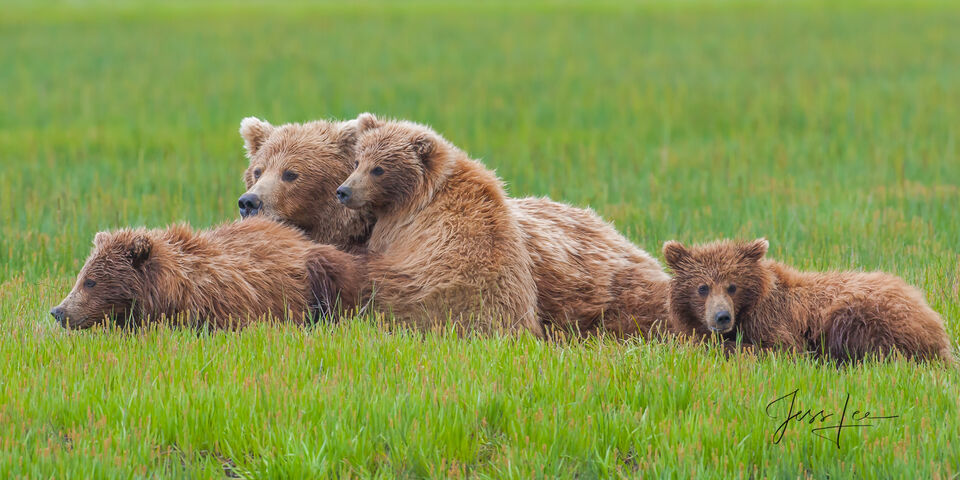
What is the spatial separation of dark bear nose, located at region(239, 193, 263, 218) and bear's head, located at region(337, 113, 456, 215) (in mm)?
644

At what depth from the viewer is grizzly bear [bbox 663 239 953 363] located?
591 centimetres

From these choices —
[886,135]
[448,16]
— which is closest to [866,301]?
[886,135]

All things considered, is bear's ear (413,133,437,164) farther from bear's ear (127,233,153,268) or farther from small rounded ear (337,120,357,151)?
bear's ear (127,233,153,268)

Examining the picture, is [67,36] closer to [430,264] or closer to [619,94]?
[619,94]

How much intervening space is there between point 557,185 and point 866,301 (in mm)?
6761

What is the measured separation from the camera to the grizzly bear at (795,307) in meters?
5.91

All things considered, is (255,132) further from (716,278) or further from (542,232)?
(716,278)

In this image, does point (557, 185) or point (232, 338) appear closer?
point (232, 338)

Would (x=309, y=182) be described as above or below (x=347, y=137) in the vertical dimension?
below

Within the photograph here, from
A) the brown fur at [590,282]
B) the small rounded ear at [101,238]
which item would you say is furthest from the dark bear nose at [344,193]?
the small rounded ear at [101,238]

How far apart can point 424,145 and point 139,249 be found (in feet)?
6.23

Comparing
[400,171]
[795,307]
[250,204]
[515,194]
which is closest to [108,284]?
[250,204]

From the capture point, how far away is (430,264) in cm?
660
